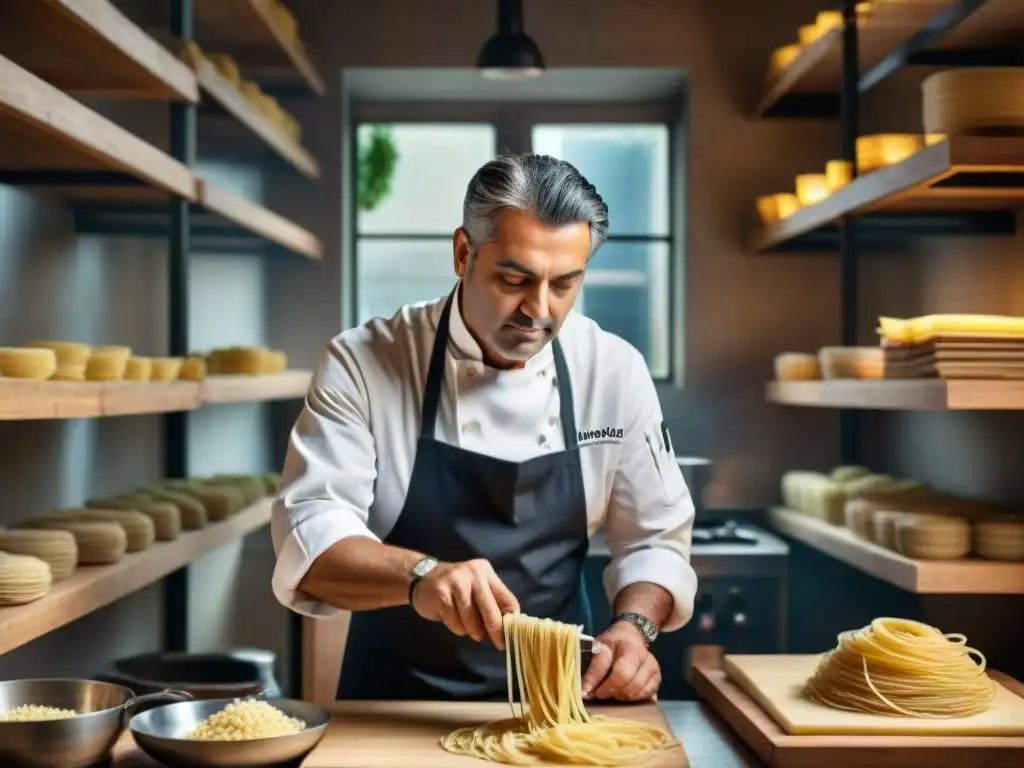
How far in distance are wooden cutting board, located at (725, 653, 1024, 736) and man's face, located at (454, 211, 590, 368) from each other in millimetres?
671

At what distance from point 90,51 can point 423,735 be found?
1.82m

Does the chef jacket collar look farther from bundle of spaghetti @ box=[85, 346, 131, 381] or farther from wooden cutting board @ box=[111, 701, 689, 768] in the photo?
bundle of spaghetti @ box=[85, 346, 131, 381]

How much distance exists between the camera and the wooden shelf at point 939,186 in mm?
2637

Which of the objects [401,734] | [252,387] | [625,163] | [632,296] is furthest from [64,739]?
[625,163]

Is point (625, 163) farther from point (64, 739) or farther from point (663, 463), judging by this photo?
point (64, 739)

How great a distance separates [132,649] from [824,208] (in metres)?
2.56

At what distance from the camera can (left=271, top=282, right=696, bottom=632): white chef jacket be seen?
89.4 inches

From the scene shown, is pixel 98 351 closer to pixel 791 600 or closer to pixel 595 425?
pixel 595 425

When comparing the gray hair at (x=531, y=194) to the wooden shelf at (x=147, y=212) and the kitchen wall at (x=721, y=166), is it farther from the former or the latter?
the kitchen wall at (x=721, y=166)

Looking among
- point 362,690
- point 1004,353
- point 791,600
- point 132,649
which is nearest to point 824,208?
point 1004,353

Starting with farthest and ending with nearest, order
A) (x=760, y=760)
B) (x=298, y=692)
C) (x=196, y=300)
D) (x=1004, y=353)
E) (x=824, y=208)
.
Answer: (x=196, y=300)
(x=298, y=692)
(x=824, y=208)
(x=1004, y=353)
(x=760, y=760)

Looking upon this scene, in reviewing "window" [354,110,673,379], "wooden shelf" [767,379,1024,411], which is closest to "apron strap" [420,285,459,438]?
"wooden shelf" [767,379,1024,411]

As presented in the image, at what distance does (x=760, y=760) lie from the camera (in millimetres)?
1797

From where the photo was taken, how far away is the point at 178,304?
359cm
